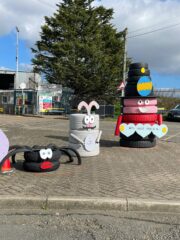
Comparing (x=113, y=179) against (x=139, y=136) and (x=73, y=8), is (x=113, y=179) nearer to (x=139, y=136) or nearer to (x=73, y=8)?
(x=139, y=136)

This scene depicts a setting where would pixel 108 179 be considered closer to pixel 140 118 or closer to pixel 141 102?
pixel 140 118

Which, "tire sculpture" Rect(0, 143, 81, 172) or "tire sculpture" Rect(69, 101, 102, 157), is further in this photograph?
"tire sculpture" Rect(69, 101, 102, 157)

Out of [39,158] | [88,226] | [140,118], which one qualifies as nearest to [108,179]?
[39,158]

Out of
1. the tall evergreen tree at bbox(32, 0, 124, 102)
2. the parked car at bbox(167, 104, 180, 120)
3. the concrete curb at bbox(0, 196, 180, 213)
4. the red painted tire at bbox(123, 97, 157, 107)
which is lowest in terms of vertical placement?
the concrete curb at bbox(0, 196, 180, 213)

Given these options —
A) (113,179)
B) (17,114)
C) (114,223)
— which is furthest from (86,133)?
(17,114)

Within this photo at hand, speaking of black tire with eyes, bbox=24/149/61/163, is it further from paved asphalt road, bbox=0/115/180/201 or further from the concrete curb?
A: the concrete curb

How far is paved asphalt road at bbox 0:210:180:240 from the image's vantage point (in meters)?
4.11

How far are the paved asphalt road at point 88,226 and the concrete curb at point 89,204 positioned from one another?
0.13 m

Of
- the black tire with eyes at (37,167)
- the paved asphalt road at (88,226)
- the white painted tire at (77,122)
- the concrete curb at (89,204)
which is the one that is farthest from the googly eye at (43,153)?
the white painted tire at (77,122)

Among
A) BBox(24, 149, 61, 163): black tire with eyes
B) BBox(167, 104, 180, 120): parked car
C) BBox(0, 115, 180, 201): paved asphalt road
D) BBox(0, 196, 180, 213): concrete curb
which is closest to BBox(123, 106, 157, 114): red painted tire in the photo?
BBox(0, 115, 180, 201): paved asphalt road

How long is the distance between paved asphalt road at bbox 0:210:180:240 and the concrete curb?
13cm

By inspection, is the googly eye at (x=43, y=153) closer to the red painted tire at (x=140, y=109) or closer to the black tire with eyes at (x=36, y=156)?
the black tire with eyes at (x=36, y=156)

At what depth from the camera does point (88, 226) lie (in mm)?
4410

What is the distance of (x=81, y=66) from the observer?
112ft
